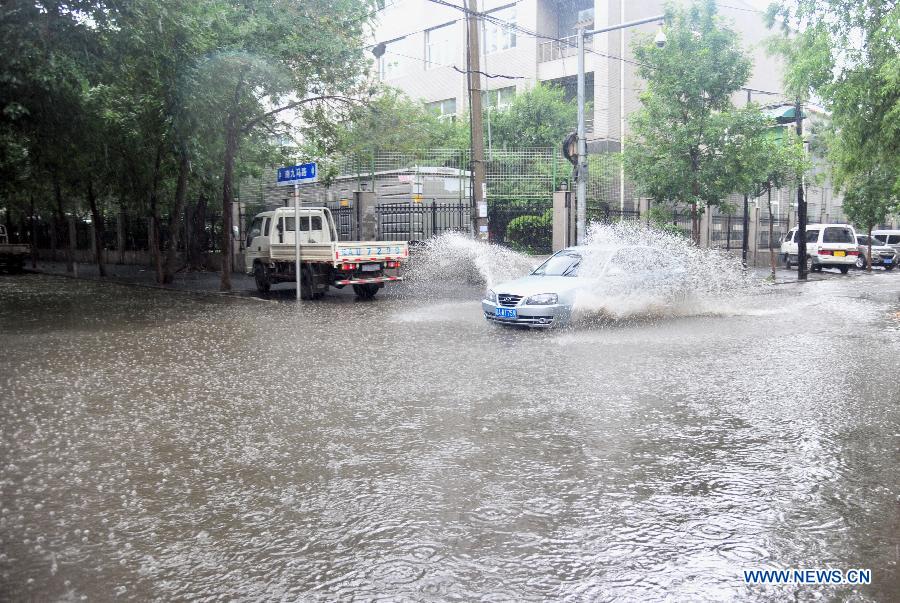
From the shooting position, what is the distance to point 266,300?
19.9 metres

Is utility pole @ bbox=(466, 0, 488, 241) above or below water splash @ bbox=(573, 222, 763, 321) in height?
above

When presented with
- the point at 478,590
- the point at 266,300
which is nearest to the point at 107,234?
the point at 266,300

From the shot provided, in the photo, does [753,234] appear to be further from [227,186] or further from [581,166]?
[227,186]

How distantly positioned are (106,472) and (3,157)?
23.5 m

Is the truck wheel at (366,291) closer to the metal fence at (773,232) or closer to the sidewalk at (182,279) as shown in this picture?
the sidewalk at (182,279)

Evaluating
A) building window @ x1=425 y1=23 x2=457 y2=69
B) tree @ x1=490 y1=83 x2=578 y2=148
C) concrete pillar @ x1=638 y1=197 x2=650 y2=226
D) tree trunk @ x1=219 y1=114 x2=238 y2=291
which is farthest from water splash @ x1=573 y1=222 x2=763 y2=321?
building window @ x1=425 y1=23 x2=457 y2=69

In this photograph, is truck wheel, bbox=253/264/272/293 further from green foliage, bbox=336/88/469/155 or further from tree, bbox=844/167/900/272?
tree, bbox=844/167/900/272

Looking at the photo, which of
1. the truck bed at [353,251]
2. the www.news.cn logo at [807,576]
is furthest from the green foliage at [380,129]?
the www.news.cn logo at [807,576]

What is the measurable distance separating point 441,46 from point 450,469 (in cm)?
4066

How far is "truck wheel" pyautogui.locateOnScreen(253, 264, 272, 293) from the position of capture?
70.9ft

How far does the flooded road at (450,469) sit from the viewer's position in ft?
13.0

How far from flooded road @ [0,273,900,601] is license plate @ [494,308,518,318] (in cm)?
138

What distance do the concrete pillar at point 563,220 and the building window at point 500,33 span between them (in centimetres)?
1627

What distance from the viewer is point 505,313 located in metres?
13.2
